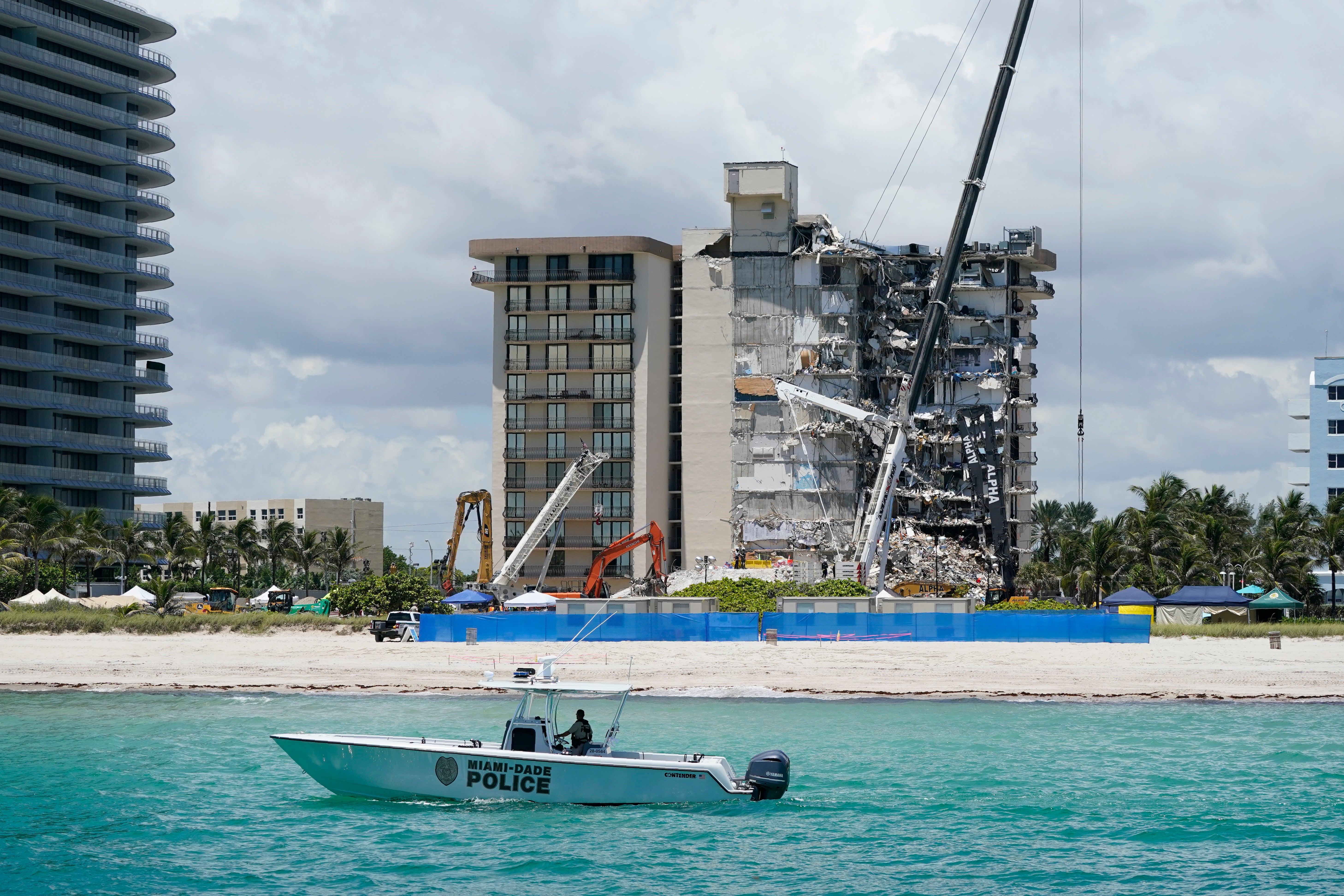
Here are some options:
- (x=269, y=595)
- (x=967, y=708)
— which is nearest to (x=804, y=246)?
(x=269, y=595)

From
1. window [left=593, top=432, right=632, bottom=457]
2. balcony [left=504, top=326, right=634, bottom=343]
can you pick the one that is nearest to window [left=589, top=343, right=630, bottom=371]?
balcony [left=504, top=326, right=634, bottom=343]

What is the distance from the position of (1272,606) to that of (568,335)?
62.9 meters

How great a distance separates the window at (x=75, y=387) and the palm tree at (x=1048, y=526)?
84.7 m

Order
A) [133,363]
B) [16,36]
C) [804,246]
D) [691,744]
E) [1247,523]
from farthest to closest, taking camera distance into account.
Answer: [133,363]
[16,36]
[804,246]
[1247,523]
[691,744]

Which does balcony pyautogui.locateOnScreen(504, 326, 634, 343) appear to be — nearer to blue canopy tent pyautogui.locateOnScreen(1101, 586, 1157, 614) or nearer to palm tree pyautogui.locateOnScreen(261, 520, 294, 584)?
palm tree pyautogui.locateOnScreen(261, 520, 294, 584)

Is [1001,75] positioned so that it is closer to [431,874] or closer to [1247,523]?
[1247,523]

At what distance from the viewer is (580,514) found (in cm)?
12094

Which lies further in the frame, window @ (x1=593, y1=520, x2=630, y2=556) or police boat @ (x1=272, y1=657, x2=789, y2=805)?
window @ (x1=593, y1=520, x2=630, y2=556)

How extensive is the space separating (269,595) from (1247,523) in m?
68.1

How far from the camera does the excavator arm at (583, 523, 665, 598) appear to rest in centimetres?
9888

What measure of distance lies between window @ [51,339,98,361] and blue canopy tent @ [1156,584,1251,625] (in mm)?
97591

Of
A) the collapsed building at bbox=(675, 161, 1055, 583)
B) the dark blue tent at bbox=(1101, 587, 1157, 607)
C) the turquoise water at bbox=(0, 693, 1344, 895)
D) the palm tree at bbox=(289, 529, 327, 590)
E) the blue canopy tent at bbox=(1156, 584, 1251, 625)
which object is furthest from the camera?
the palm tree at bbox=(289, 529, 327, 590)

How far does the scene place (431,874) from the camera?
90.8 feet

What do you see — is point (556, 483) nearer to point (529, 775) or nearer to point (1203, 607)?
point (1203, 607)
